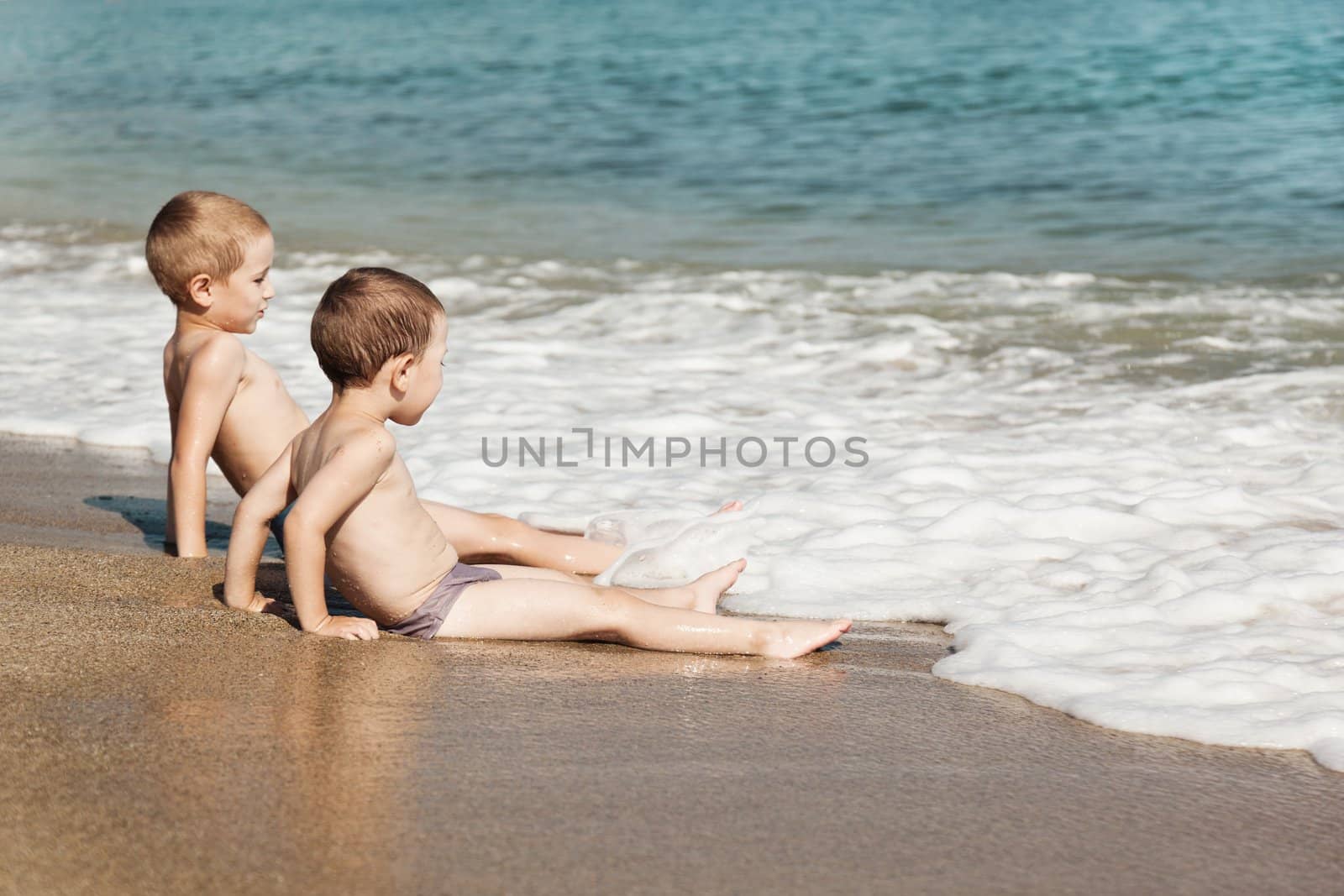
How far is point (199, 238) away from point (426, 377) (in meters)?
0.98

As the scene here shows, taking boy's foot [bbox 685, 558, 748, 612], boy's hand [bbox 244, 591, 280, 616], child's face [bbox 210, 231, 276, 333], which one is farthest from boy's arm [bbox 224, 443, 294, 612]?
boy's foot [bbox 685, 558, 748, 612]

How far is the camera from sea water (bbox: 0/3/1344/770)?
12.1 ft

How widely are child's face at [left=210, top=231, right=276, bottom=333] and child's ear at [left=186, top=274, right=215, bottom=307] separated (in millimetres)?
13

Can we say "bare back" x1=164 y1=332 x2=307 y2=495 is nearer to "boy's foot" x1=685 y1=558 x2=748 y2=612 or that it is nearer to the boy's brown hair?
the boy's brown hair

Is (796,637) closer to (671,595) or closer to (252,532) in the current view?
(671,595)

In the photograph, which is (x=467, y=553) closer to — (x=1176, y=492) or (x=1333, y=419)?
(x=1176, y=492)

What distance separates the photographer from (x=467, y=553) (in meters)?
3.85

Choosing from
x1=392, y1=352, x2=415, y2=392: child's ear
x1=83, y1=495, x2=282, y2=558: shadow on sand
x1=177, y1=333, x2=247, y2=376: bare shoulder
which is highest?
x1=392, y1=352, x2=415, y2=392: child's ear

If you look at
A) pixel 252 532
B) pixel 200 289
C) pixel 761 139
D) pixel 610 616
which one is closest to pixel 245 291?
pixel 200 289

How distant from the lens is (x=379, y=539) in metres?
3.15

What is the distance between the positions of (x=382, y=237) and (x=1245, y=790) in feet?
29.3

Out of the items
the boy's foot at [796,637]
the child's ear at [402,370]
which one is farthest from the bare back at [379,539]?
the boy's foot at [796,637]

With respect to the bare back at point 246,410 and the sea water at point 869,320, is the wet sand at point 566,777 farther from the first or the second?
the bare back at point 246,410

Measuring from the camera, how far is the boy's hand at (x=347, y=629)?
3084 millimetres
